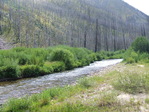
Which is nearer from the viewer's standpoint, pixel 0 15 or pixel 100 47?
pixel 0 15

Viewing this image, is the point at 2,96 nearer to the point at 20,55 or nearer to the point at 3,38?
the point at 20,55

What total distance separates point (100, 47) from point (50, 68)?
306 feet

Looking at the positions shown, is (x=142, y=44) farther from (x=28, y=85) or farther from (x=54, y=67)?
(x=28, y=85)

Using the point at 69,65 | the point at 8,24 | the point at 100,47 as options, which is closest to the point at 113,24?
the point at 100,47

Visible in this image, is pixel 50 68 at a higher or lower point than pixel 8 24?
lower

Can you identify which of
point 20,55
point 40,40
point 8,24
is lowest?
point 20,55

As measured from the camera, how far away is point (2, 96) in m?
14.4

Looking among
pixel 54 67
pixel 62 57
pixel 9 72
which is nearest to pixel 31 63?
pixel 54 67

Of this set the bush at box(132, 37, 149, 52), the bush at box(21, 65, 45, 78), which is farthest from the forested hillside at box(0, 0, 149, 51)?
the bush at box(21, 65, 45, 78)

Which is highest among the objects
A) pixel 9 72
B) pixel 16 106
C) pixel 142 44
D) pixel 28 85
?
pixel 142 44

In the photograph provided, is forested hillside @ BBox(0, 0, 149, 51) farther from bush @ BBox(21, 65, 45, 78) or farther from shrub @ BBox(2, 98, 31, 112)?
shrub @ BBox(2, 98, 31, 112)

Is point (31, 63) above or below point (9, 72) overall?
above

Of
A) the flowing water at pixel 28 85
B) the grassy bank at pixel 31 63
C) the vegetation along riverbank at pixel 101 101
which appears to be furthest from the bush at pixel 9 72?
the vegetation along riverbank at pixel 101 101

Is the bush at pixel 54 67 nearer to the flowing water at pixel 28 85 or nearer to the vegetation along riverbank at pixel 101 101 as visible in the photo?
the flowing water at pixel 28 85
